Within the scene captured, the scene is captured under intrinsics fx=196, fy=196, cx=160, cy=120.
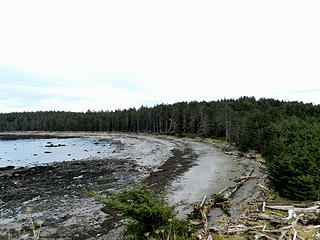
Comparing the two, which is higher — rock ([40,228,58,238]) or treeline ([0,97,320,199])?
treeline ([0,97,320,199])

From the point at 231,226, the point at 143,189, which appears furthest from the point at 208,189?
the point at 143,189

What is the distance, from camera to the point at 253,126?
1703 inches

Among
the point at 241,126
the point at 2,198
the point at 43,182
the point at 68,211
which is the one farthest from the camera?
the point at 241,126

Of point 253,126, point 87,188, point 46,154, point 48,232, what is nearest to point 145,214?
point 48,232

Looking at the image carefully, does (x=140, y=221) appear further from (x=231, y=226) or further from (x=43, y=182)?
(x=43, y=182)

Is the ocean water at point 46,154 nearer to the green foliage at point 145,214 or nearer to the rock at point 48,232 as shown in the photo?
the rock at point 48,232

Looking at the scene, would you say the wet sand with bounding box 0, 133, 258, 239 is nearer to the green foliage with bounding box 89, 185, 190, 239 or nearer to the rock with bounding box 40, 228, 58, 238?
the rock with bounding box 40, 228, 58, 238

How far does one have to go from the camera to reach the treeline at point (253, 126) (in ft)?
46.2

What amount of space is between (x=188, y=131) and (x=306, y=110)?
46.1 meters

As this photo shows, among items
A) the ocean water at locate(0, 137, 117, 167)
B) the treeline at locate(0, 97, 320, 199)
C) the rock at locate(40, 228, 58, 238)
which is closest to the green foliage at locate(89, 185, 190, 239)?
the rock at locate(40, 228, 58, 238)

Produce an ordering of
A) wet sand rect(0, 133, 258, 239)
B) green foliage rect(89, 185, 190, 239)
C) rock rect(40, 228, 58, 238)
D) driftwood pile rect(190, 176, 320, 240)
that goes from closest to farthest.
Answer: green foliage rect(89, 185, 190, 239), driftwood pile rect(190, 176, 320, 240), rock rect(40, 228, 58, 238), wet sand rect(0, 133, 258, 239)

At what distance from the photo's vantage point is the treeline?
14078 millimetres

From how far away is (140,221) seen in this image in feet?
26.8

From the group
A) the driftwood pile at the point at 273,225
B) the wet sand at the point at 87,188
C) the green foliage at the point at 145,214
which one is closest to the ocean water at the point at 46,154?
the wet sand at the point at 87,188
